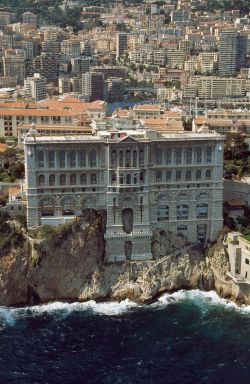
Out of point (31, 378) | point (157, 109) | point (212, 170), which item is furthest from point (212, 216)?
point (157, 109)

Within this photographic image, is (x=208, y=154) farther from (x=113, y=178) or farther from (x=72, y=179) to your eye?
(x=72, y=179)

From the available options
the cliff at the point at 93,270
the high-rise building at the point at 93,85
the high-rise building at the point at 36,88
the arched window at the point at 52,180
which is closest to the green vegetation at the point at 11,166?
the arched window at the point at 52,180

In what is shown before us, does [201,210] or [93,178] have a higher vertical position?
[93,178]

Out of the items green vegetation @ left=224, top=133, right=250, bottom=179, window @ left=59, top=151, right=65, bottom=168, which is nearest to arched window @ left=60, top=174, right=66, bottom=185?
window @ left=59, top=151, right=65, bottom=168

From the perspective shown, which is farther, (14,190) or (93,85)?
(93,85)

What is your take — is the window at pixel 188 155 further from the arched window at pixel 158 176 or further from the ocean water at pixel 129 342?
the ocean water at pixel 129 342

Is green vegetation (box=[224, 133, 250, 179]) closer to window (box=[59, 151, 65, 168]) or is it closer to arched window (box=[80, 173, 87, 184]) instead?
arched window (box=[80, 173, 87, 184])

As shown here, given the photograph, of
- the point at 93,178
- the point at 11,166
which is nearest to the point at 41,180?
the point at 93,178

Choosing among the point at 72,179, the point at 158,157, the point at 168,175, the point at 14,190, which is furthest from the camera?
the point at 14,190

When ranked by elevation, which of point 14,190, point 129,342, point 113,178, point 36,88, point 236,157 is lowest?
point 129,342
